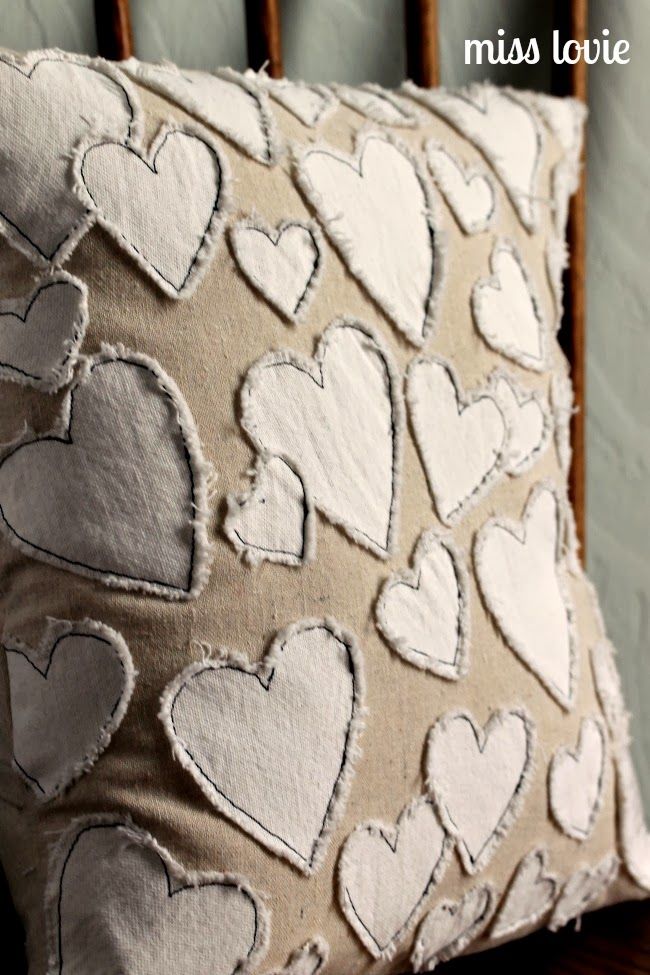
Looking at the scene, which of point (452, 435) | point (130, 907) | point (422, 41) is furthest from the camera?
point (422, 41)

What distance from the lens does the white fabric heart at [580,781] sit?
56 cm

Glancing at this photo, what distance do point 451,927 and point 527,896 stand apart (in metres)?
0.05

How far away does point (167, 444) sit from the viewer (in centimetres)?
45

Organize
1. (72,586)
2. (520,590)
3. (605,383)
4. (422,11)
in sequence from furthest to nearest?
(605,383)
(422,11)
(520,590)
(72,586)

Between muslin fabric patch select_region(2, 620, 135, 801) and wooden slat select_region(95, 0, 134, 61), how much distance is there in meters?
0.34

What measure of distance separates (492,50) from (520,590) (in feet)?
1.44

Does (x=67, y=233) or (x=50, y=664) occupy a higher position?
(x=67, y=233)

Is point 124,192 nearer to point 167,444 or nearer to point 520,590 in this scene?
point 167,444

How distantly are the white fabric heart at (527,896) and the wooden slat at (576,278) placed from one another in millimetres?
290

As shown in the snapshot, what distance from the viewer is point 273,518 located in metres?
0.47

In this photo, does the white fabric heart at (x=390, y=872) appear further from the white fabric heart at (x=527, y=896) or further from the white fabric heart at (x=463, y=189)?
the white fabric heart at (x=463, y=189)

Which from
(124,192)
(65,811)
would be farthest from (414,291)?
(65,811)

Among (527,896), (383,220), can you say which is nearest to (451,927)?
(527,896)

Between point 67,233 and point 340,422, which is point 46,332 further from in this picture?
point 340,422
